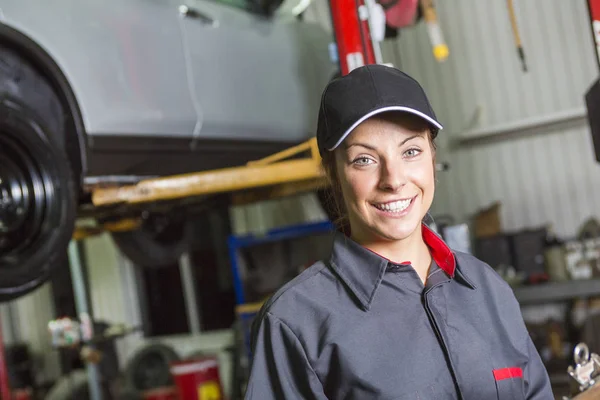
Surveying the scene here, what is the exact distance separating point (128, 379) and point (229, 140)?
4340 millimetres

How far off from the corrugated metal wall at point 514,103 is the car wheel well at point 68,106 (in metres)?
3.95

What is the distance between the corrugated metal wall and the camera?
5570 mm

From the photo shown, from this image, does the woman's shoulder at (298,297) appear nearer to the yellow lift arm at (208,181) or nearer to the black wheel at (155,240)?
the yellow lift arm at (208,181)

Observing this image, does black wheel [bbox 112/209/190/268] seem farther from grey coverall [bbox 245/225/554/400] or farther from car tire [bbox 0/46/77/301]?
grey coverall [bbox 245/225/554/400]

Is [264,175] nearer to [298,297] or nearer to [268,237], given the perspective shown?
[268,237]

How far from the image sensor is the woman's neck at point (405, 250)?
1312mm

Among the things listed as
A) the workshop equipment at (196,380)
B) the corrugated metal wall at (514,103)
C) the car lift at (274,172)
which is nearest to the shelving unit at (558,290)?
the corrugated metal wall at (514,103)

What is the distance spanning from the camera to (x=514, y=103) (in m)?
Result: 5.86

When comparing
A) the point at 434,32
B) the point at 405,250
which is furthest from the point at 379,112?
the point at 434,32

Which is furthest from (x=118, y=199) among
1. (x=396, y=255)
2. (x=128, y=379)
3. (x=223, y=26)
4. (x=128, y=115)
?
(x=128, y=379)

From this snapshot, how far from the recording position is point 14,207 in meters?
2.38

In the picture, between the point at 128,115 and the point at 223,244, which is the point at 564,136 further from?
the point at 128,115

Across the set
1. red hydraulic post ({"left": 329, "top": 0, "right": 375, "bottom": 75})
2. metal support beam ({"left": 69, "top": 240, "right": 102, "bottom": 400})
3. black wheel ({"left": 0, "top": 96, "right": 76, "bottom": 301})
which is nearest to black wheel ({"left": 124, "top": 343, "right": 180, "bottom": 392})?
metal support beam ({"left": 69, "top": 240, "right": 102, "bottom": 400})

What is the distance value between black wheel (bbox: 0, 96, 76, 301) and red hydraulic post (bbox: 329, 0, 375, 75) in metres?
1.14
